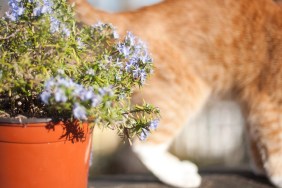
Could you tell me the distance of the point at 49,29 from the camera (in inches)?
36.7

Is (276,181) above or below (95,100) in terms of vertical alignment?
below

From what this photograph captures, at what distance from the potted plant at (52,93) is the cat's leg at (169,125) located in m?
0.63

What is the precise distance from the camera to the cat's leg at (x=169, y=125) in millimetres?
1670

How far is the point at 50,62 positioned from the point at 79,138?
6.8 inches

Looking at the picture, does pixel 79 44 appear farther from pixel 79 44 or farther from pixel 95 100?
pixel 95 100

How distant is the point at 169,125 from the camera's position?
66.9 inches

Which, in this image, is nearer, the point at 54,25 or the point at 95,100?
the point at 95,100

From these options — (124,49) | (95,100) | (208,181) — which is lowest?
(208,181)

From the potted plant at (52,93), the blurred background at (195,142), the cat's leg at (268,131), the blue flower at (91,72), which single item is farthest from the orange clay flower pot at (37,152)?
the blurred background at (195,142)

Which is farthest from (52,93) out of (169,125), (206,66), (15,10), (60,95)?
(206,66)

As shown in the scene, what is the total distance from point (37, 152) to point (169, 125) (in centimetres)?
82

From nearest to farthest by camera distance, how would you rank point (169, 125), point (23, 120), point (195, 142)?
point (23, 120) → point (169, 125) → point (195, 142)

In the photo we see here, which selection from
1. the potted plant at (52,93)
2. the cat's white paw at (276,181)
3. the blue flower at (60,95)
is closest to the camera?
the blue flower at (60,95)

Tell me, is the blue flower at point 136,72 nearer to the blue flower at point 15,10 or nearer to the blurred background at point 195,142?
the blue flower at point 15,10
